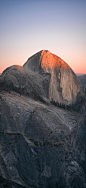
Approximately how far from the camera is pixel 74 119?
2958 centimetres

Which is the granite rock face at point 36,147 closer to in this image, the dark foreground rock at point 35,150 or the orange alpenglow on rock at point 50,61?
the dark foreground rock at point 35,150

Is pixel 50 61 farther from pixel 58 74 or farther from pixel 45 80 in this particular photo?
pixel 45 80

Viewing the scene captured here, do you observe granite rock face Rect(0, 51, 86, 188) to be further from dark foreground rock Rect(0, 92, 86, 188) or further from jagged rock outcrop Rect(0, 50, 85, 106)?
jagged rock outcrop Rect(0, 50, 85, 106)

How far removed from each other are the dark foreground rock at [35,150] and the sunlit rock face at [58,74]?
51.8ft

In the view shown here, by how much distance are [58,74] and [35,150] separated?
28.4 m

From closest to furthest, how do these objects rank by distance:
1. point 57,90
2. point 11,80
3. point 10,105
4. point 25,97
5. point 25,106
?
point 10,105
point 25,106
point 25,97
point 11,80
point 57,90

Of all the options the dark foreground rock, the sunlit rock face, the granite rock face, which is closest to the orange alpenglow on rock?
the sunlit rock face

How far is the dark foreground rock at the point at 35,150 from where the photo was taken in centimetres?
2022

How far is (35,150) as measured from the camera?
20984 mm

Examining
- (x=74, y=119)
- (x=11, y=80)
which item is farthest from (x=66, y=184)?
(x=11, y=80)

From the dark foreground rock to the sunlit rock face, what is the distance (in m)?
15.8

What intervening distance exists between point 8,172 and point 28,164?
9.39ft

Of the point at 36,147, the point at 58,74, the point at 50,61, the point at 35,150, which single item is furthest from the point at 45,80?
the point at 35,150

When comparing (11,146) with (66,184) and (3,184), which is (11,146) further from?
(66,184)
